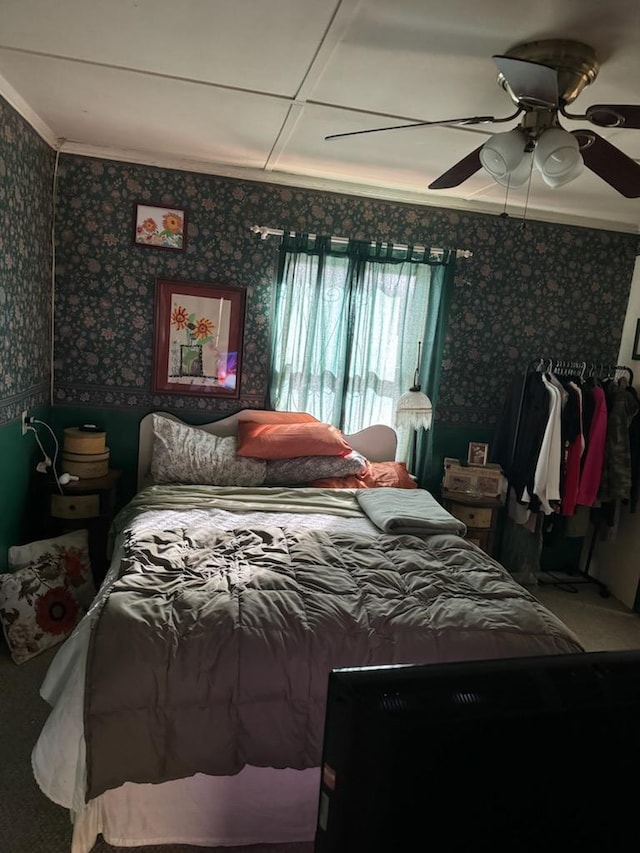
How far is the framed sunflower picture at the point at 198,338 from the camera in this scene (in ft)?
11.4

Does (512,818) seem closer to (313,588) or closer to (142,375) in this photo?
(313,588)

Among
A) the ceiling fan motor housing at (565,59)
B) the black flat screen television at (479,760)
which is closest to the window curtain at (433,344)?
the ceiling fan motor housing at (565,59)

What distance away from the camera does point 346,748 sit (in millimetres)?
554

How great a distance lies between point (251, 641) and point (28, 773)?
1.01 m

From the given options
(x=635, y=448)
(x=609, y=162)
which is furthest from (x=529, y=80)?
(x=635, y=448)

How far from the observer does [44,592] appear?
2.72 meters

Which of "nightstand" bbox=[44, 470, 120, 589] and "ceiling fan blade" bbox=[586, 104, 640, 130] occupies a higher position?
"ceiling fan blade" bbox=[586, 104, 640, 130]

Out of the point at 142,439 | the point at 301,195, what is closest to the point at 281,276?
the point at 301,195

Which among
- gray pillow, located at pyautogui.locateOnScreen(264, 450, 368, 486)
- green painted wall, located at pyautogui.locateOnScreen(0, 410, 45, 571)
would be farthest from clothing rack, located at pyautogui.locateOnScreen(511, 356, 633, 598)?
green painted wall, located at pyautogui.locateOnScreen(0, 410, 45, 571)

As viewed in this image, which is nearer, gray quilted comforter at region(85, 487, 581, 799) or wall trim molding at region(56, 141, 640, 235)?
gray quilted comforter at region(85, 487, 581, 799)

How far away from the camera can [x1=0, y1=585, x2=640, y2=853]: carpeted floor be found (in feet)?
5.64

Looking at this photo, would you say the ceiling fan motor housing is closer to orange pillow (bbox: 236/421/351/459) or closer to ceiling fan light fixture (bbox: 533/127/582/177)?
ceiling fan light fixture (bbox: 533/127/582/177)

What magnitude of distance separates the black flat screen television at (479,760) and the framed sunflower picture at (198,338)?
10.2 ft

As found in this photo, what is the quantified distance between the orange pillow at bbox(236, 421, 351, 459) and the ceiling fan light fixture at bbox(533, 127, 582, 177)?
197cm
